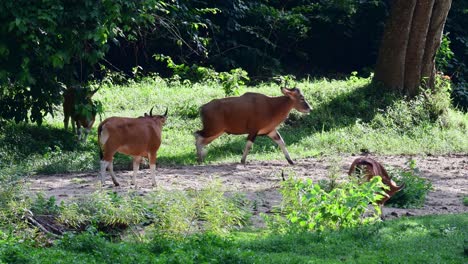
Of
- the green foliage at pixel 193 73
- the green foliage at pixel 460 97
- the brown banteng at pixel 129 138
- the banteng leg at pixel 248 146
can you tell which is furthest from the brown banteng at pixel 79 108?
the green foliage at pixel 460 97

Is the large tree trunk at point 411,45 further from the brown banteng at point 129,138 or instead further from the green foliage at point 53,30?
the brown banteng at point 129,138

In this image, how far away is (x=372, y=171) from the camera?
36.6 feet

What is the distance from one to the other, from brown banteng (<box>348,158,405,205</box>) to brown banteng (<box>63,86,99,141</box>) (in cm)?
546

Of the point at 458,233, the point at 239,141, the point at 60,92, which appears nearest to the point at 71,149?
the point at 60,92

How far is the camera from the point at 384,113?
1966 centimetres

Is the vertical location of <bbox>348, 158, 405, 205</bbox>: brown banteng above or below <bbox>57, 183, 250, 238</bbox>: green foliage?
above

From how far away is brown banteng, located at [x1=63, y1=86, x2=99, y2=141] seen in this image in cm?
1520

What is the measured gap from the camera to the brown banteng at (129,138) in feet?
40.4

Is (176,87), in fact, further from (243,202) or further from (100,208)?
(100,208)

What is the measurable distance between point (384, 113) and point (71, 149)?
7.01 metres

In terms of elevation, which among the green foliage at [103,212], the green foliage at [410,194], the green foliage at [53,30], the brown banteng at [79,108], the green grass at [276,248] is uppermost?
the green foliage at [53,30]

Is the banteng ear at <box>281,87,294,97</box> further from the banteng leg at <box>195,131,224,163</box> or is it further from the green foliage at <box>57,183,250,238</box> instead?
the green foliage at <box>57,183,250,238</box>

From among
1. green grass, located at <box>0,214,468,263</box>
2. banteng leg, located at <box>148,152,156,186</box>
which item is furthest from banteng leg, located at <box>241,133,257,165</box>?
green grass, located at <box>0,214,468,263</box>

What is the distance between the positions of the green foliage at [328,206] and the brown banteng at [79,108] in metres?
6.16
